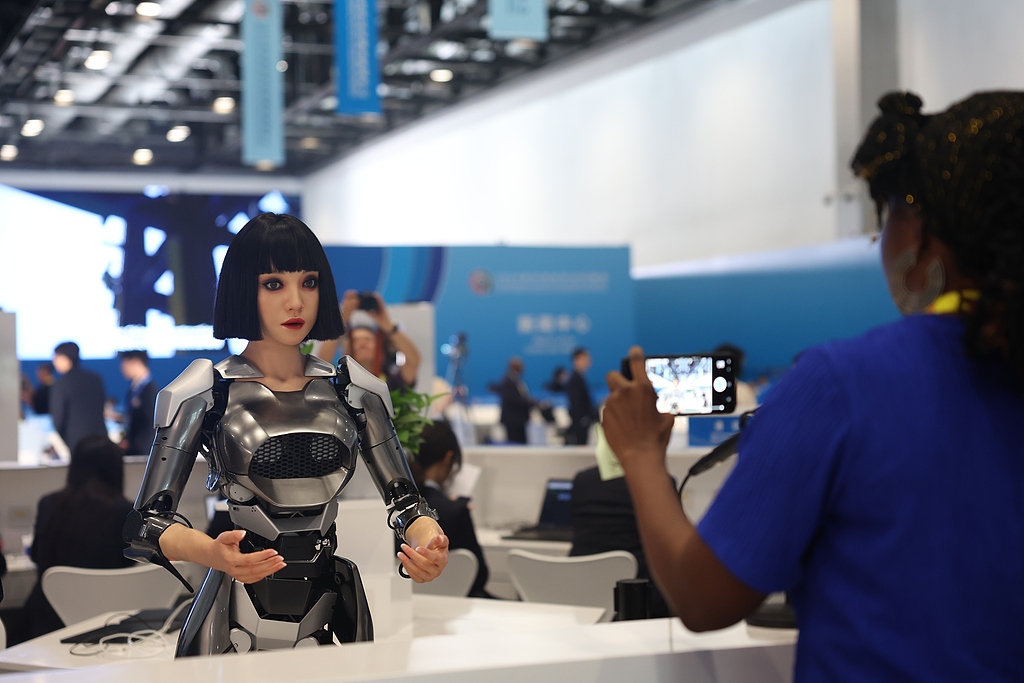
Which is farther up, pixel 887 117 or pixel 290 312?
pixel 887 117

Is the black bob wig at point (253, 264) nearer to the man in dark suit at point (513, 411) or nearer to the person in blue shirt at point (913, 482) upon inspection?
the person in blue shirt at point (913, 482)

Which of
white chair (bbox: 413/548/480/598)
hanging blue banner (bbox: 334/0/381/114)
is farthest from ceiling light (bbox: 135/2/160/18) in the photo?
white chair (bbox: 413/548/480/598)

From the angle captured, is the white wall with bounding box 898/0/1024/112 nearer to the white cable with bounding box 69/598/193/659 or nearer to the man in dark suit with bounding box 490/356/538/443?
the man in dark suit with bounding box 490/356/538/443

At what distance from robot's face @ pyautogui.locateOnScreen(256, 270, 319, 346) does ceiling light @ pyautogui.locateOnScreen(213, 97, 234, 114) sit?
14.3m

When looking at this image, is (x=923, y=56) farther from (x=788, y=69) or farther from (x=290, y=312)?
(x=290, y=312)

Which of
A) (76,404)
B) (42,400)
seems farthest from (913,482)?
(42,400)

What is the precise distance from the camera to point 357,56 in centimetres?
827

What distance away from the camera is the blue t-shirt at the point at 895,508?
0.94m

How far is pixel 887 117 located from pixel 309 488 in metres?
1.23

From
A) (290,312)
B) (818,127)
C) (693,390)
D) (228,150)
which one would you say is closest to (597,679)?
(693,390)

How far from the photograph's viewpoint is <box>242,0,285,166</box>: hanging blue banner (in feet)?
26.6

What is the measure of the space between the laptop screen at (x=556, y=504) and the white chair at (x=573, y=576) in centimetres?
109

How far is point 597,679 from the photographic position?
1.28 meters

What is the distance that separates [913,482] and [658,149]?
36.9ft
